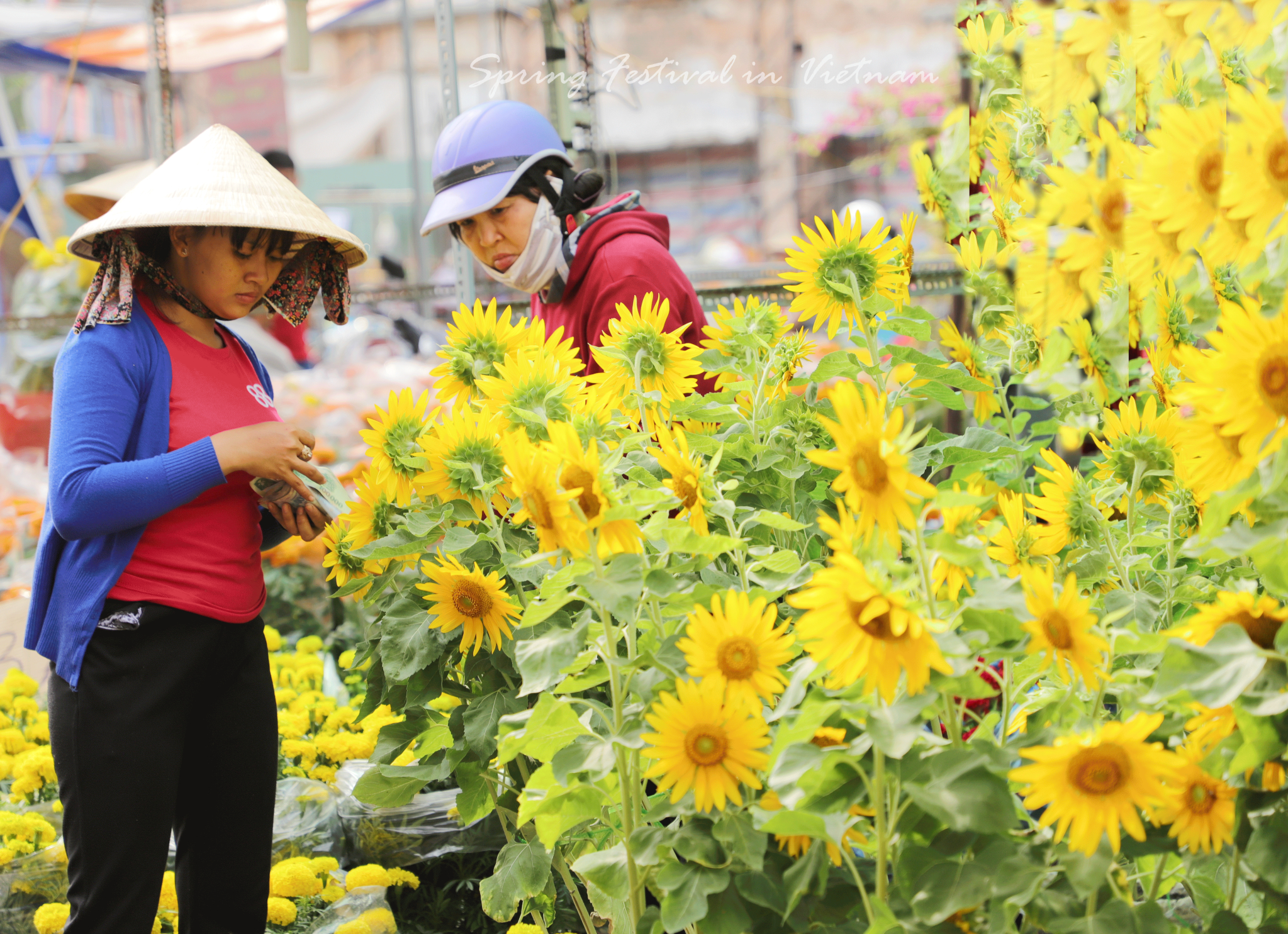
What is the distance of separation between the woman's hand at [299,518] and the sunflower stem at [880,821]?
3.49 ft

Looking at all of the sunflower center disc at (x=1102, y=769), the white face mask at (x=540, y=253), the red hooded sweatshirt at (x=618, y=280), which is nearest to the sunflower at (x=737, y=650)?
the sunflower center disc at (x=1102, y=769)

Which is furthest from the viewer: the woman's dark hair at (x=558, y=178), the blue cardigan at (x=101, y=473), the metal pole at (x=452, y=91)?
the metal pole at (x=452, y=91)

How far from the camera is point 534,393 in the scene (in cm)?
107

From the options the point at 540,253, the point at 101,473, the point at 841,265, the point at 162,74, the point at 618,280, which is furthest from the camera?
the point at 162,74

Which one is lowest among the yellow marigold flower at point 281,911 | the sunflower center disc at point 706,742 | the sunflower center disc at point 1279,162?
the yellow marigold flower at point 281,911

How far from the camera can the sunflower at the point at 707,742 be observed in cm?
79

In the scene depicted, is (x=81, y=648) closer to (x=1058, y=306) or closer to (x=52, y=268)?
(x=1058, y=306)

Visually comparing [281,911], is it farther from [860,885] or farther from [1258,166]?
[1258,166]

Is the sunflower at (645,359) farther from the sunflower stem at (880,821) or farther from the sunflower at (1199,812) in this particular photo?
the sunflower at (1199,812)

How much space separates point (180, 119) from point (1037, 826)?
13709 millimetres

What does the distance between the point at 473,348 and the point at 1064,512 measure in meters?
0.68

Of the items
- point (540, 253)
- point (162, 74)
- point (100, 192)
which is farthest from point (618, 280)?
point (100, 192)

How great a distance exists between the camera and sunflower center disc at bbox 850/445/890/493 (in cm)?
70

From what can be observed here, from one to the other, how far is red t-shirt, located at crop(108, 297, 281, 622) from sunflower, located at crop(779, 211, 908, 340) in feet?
2.95
